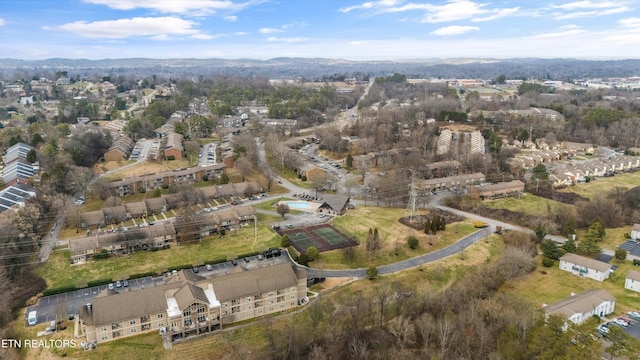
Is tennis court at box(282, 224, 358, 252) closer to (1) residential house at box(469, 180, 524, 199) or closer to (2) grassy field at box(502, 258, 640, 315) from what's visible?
(2) grassy field at box(502, 258, 640, 315)

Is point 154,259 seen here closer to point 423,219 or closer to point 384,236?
point 384,236

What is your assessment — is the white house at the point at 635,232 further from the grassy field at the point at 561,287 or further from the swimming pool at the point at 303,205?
the swimming pool at the point at 303,205

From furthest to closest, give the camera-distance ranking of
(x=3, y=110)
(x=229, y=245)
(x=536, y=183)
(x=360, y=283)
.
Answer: (x=3, y=110), (x=536, y=183), (x=229, y=245), (x=360, y=283)

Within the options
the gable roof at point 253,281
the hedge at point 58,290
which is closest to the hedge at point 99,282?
the hedge at point 58,290

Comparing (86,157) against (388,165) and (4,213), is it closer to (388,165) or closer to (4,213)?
(4,213)

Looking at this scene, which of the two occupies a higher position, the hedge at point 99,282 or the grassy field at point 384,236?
the grassy field at point 384,236

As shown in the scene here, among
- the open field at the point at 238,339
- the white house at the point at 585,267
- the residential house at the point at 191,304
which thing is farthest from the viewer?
the white house at the point at 585,267

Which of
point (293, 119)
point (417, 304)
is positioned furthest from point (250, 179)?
point (293, 119)
